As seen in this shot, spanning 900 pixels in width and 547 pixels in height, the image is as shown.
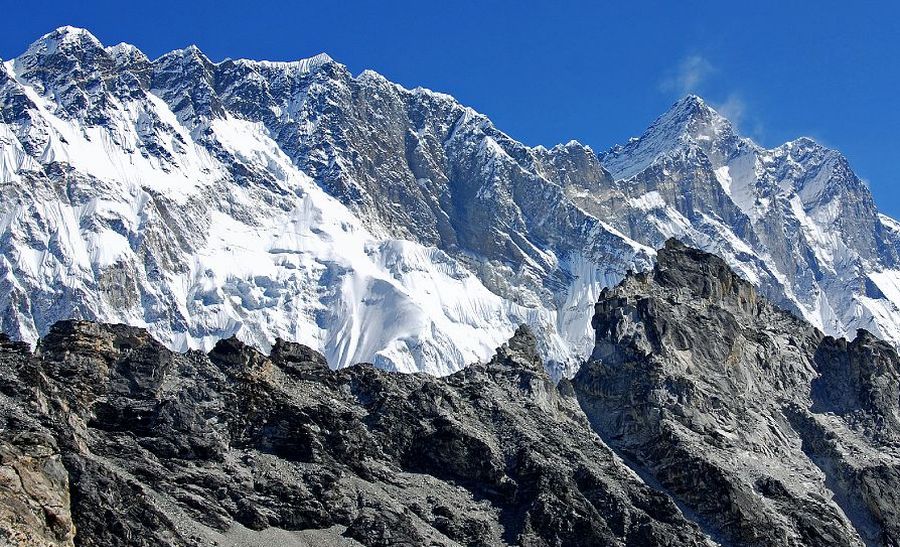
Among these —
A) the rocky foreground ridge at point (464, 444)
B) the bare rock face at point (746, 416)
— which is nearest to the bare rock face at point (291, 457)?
the rocky foreground ridge at point (464, 444)

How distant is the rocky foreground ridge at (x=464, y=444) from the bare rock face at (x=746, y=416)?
0.96 feet

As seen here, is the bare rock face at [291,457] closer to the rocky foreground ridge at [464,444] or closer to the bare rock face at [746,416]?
the rocky foreground ridge at [464,444]

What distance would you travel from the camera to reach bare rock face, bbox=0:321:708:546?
109625 millimetres

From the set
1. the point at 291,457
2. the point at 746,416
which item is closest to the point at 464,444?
the point at 291,457

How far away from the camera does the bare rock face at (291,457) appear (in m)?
110

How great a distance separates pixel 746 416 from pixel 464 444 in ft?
137

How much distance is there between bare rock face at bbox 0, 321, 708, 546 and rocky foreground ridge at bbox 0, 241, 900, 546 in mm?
227

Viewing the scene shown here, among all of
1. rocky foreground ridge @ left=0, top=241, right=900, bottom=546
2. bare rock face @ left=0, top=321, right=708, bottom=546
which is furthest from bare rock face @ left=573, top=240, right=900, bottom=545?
bare rock face @ left=0, top=321, right=708, bottom=546

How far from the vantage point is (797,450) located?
547 feet

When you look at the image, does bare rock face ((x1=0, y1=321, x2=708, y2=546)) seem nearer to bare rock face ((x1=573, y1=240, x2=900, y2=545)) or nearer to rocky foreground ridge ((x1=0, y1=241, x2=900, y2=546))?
rocky foreground ridge ((x1=0, y1=241, x2=900, y2=546))

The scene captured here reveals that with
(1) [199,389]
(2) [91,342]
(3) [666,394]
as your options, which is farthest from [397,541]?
(3) [666,394]

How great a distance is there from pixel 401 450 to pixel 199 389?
20036 millimetres

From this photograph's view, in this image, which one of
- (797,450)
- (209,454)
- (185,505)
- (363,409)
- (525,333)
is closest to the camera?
(185,505)

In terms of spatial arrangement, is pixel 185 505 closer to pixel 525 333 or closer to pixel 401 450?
pixel 401 450
